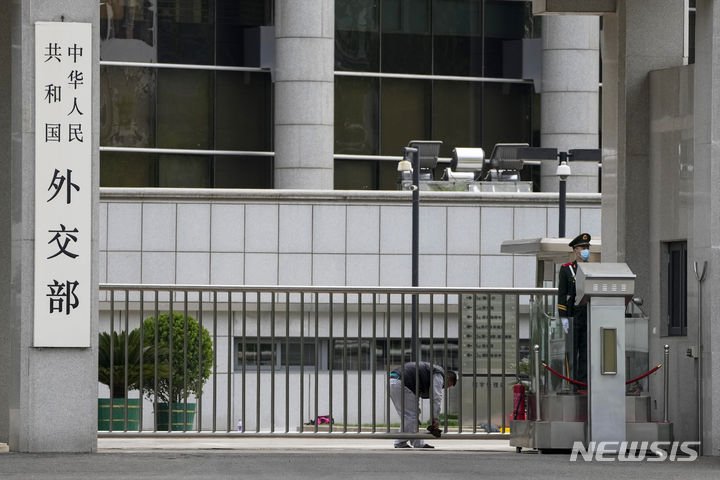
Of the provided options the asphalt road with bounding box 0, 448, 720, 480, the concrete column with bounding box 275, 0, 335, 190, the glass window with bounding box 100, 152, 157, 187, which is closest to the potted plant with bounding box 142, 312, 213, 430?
the asphalt road with bounding box 0, 448, 720, 480

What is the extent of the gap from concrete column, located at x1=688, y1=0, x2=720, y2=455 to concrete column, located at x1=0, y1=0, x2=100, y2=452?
5.70 meters

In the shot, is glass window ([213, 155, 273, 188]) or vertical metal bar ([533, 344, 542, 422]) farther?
glass window ([213, 155, 273, 188])

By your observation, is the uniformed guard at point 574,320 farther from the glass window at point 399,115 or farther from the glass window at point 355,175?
the glass window at point 399,115

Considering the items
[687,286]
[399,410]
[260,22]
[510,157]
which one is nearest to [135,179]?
[260,22]

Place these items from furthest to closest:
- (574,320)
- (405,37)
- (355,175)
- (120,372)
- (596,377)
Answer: (405,37)
(355,175)
(120,372)
(574,320)
(596,377)

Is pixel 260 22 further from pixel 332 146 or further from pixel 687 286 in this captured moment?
pixel 687 286

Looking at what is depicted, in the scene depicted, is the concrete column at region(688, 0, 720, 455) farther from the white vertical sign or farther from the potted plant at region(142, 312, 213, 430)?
the white vertical sign

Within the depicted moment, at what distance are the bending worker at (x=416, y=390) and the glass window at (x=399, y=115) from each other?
25.9 metres

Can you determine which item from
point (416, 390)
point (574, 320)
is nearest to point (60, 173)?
point (574, 320)

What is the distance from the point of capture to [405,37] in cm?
4678

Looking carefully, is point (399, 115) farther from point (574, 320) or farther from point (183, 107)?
point (574, 320)

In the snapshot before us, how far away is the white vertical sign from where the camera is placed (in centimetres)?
1534

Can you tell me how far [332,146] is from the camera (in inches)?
1727

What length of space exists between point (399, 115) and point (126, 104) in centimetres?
726
